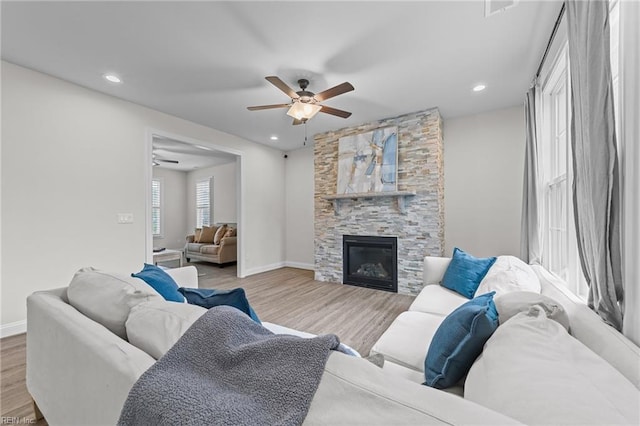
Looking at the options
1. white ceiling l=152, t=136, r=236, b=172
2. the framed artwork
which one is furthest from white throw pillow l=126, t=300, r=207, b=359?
white ceiling l=152, t=136, r=236, b=172

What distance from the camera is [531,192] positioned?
261 centimetres

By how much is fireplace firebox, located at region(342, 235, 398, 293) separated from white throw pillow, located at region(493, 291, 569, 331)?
2734 mm

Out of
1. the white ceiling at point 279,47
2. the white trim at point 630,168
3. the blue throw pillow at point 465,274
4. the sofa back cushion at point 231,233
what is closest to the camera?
the white trim at point 630,168

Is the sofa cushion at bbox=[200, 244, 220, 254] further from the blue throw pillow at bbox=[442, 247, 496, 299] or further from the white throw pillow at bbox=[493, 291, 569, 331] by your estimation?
the white throw pillow at bbox=[493, 291, 569, 331]

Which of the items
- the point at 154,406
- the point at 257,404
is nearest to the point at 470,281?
the point at 257,404

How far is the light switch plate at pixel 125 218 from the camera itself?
3256 millimetres

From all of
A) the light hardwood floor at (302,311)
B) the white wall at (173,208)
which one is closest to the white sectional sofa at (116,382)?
the light hardwood floor at (302,311)

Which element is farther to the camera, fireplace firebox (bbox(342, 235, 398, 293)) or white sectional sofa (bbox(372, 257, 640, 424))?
fireplace firebox (bbox(342, 235, 398, 293))

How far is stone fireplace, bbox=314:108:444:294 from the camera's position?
3.64m

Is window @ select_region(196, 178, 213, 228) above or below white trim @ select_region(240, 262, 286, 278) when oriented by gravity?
above

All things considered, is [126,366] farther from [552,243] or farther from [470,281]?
[552,243]

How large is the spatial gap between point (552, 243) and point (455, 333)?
6.90ft

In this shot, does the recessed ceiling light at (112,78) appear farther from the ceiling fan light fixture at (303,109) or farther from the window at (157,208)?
the window at (157,208)

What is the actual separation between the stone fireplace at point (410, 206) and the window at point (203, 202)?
473 centimetres
